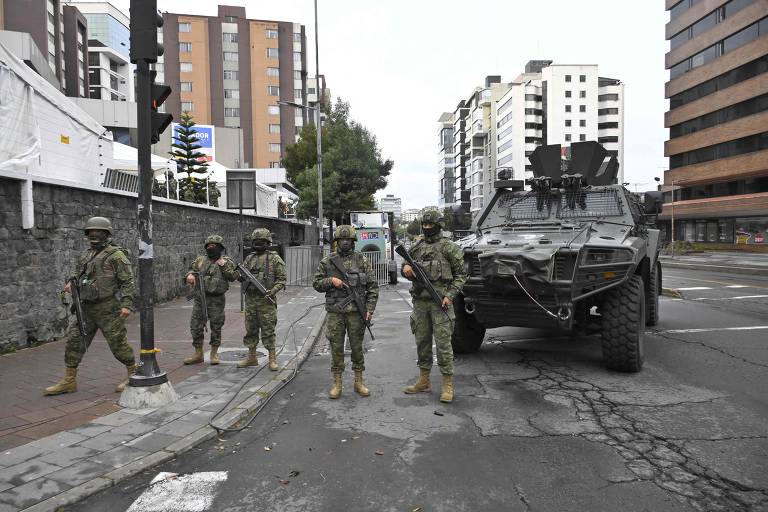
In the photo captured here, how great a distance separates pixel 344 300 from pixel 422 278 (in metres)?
0.79

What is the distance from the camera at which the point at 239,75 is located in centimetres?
6312

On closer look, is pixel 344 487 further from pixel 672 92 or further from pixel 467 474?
pixel 672 92

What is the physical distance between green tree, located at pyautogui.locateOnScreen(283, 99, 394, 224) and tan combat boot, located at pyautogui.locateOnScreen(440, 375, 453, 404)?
2386 centimetres

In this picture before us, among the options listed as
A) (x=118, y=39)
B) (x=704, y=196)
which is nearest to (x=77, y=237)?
(x=704, y=196)

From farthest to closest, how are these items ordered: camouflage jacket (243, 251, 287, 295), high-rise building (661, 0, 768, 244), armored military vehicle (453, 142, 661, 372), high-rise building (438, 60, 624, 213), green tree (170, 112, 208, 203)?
1. high-rise building (438, 60, 624, 213)
2. high-rise building (661, 0, 768, 244)
3. green tree (170, 112, 208, 203)
4. camouflage jacket (243, 251, 287, 295)
5. armored military vehicle (453, 142, 661, 372)

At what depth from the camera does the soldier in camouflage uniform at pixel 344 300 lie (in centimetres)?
526

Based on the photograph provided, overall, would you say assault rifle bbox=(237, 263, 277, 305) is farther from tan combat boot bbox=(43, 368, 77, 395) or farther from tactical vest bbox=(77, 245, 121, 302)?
tan combat boot bbox=(43, 368, 77, 395)

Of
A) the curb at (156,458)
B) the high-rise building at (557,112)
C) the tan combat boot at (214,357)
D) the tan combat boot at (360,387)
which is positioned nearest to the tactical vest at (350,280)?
the tan combat boot at (360,387)

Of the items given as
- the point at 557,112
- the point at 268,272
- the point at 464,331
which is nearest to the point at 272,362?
the point at 268,272

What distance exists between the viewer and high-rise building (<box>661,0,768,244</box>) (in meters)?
39.2

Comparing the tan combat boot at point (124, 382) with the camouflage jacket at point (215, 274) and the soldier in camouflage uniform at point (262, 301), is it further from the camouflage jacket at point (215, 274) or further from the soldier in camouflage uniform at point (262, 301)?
the camouflage jacket at point (215, 274)

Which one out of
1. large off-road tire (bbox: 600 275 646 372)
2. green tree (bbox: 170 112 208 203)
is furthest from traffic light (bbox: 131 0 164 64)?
green tree (bbox: 170 112 208 203)

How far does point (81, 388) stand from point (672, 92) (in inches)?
2201

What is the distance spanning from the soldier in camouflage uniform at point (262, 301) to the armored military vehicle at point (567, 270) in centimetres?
220
